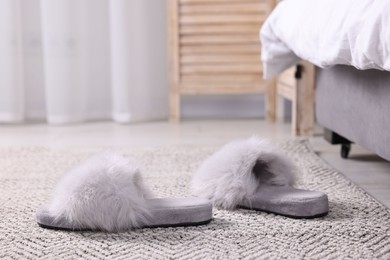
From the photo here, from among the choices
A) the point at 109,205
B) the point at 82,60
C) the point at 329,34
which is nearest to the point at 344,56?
the point at 329,34

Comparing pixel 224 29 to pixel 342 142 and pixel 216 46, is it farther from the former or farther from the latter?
pixel 342 142

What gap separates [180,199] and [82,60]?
181 cm

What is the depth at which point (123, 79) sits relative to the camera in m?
2.84

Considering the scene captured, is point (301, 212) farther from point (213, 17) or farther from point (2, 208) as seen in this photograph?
point (213, 17)

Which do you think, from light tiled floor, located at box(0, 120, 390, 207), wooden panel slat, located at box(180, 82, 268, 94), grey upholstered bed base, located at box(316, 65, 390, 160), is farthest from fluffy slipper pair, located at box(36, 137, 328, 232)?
wooden panel slat, located at box(180, 82, 268, 94)

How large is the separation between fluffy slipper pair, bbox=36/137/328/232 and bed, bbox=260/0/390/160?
23 centimetres

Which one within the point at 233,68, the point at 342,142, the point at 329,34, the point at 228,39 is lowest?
the point at 342,142

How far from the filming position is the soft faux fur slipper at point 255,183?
1.21 metres

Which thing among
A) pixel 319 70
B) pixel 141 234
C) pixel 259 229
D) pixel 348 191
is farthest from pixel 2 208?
pixel 319 70

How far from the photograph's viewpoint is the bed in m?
1.11

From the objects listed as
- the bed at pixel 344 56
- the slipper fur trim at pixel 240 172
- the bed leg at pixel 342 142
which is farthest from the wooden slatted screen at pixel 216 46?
the slipper fur trim at pixel 240 172

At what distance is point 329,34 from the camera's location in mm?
1342

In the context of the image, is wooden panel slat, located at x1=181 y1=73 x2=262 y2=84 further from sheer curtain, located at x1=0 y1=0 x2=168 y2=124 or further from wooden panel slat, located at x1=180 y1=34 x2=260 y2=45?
sheer curtain, located at x1=0 y1=0 x2=168 y2=124

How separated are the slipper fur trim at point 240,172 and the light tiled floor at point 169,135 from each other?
431 millimetres
